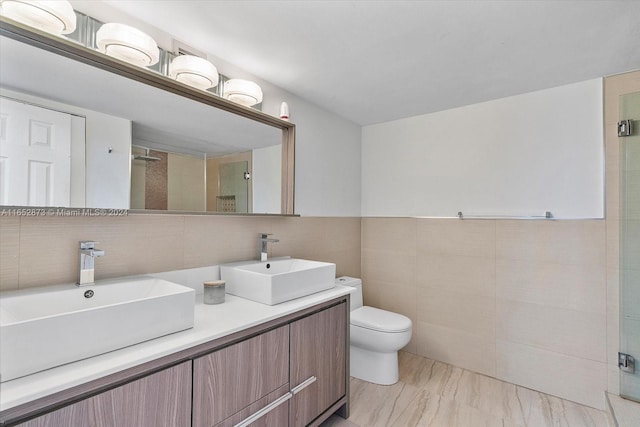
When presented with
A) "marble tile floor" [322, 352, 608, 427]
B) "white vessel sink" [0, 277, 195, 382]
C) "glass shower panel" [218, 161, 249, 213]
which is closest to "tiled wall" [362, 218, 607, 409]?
"marble tile floor" [322, 352, 608, 427]

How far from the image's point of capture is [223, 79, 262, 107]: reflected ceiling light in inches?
70.3

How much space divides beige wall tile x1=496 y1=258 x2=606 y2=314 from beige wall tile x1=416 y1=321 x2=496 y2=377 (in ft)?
1.38

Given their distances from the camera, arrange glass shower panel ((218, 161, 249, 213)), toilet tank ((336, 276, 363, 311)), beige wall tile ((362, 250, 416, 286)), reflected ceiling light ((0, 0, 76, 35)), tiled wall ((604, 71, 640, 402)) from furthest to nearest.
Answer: beige wall tile ((362, 250, 416, 286))
toilet tank ((336, 276, 363, 311))
tiled wall ((604, 71, 640, 402))
glass shower panel ((218, 161, 249, 213))
reflected ceiling light ((0, 0, 76, 35))

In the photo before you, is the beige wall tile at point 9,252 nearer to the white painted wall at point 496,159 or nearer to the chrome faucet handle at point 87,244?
the chrome faucet handle at point 87,244

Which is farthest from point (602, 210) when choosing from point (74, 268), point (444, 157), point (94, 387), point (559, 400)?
point (74, 268)

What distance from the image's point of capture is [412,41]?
1.60 metres

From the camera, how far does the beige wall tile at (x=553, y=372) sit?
1.95 m

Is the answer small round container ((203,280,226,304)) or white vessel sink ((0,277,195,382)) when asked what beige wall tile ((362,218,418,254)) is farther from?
white vessel sink ((0,277,195,382))

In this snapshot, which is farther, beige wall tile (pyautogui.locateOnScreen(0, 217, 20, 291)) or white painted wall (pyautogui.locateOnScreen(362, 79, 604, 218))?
white painted wall (pyautogui.locateOnScreen(362, 79, 604, 218))

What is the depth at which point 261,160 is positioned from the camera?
6.59 feet

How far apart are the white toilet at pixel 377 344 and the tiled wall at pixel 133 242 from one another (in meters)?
0.69

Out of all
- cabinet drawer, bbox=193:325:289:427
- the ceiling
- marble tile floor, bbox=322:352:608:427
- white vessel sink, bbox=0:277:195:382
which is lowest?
marble tile floor, bbox=322:352:608:427

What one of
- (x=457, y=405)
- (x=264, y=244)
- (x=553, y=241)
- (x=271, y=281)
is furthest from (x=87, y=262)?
(x=553, y=241)

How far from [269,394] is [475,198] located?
6.61 ft
